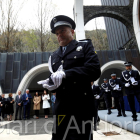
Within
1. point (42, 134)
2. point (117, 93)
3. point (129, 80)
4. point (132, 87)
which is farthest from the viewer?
point (117, 93)

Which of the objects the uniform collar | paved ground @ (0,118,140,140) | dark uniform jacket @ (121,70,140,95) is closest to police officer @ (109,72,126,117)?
dark uniform jacket @ (121,70,140,95)

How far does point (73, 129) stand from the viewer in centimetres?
133

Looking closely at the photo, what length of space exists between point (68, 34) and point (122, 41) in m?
16.0

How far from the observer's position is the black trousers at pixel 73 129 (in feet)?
4.35

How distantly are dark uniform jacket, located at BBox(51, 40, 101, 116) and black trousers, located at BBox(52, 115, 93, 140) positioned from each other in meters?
0.06

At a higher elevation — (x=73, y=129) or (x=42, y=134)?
(x=73, y=129)

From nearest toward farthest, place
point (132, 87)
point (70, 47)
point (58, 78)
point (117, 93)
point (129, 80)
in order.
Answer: point (58, 78), point (70, 47), point (132, 87), point (129, 80), point (117, 93)

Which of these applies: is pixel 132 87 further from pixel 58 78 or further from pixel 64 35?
pixel 58 78

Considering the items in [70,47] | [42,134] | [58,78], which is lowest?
[42,134]

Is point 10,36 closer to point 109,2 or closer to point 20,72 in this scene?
point 20,72

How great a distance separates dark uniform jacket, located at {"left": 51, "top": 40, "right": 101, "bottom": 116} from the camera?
4.50 feet

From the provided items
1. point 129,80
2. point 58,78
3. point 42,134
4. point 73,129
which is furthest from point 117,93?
point 58,78

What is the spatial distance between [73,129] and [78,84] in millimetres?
412

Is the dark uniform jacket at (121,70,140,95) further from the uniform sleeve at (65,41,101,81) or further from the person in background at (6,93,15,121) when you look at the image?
the person in background at (6,93,15,121)
